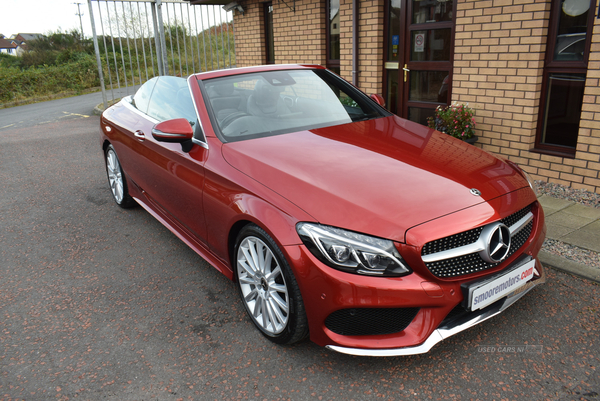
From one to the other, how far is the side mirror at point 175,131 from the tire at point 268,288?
92 cm

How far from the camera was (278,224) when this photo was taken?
2.52 m

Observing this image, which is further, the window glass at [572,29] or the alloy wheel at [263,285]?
the window glass at [572,29]

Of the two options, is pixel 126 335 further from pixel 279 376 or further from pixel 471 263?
pixel 471 263

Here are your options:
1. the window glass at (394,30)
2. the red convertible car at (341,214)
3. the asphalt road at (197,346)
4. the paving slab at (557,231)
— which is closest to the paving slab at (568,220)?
the paving slab at (557,231)

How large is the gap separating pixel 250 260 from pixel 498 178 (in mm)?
1587

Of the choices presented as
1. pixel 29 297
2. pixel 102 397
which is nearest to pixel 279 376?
pixel 102 397

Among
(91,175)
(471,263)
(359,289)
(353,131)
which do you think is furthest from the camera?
(91,175)

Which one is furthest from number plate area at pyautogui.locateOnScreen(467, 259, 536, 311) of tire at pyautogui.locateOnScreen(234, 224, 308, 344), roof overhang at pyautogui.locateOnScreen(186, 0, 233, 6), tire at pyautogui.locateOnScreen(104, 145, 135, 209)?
roof overhang at pyautogui.locateOnScreen(186, 0, 233, 6)

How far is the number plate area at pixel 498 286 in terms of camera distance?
7.81ft

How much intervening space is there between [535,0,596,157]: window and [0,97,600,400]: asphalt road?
2374 millimetres

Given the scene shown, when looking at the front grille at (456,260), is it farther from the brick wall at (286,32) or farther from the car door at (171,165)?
the brick wall at (286,32)

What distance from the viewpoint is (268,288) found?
277 centimetres

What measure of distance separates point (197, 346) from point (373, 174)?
1482mm

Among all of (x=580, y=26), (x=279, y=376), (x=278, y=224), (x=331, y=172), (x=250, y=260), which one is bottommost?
(x=279, y=376)
